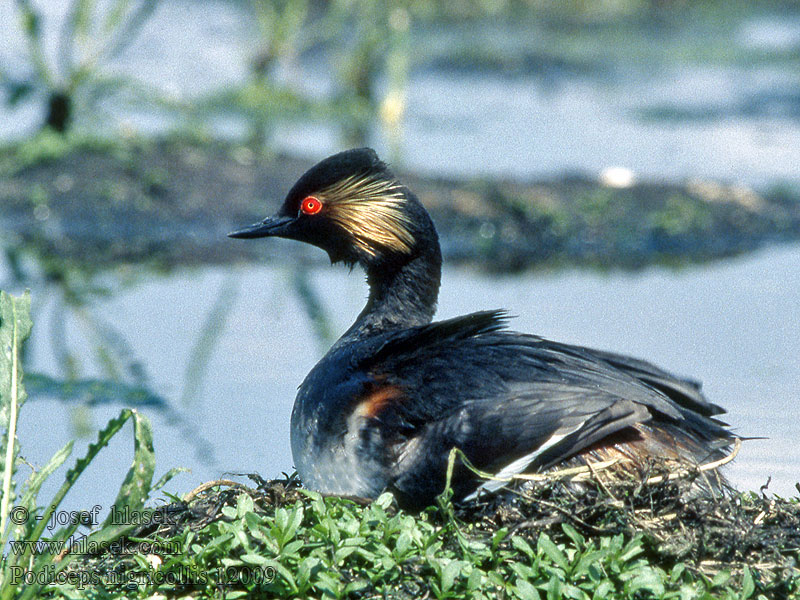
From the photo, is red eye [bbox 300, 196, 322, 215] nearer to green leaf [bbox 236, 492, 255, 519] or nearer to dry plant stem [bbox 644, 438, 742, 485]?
green leaf [bbox 236, 492, 255, 519]

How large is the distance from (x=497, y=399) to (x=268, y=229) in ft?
4.99

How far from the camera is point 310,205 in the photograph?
16.4 feet

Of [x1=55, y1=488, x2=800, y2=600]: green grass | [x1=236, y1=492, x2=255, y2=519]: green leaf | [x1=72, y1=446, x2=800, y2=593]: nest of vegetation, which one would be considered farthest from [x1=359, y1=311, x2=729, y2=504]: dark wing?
[x1=236, y1=492, x2=255, y2=519]: green leaf

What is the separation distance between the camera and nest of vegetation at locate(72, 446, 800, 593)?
373 cm

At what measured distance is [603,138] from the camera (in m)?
14.2

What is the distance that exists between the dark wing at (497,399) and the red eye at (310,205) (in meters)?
0.80

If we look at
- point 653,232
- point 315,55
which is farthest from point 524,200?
point 315,55

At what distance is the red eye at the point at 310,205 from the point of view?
499 centimetres

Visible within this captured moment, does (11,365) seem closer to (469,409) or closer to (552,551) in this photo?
(469,409)

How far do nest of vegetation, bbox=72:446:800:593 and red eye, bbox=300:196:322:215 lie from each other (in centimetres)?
132

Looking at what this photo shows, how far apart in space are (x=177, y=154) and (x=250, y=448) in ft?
19.2

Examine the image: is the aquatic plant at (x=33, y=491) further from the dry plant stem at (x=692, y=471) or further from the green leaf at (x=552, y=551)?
the dry plant stem at (x=692, y=471)

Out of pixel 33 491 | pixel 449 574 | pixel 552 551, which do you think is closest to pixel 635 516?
pixel 552 551

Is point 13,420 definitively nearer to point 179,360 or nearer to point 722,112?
point 179,360
